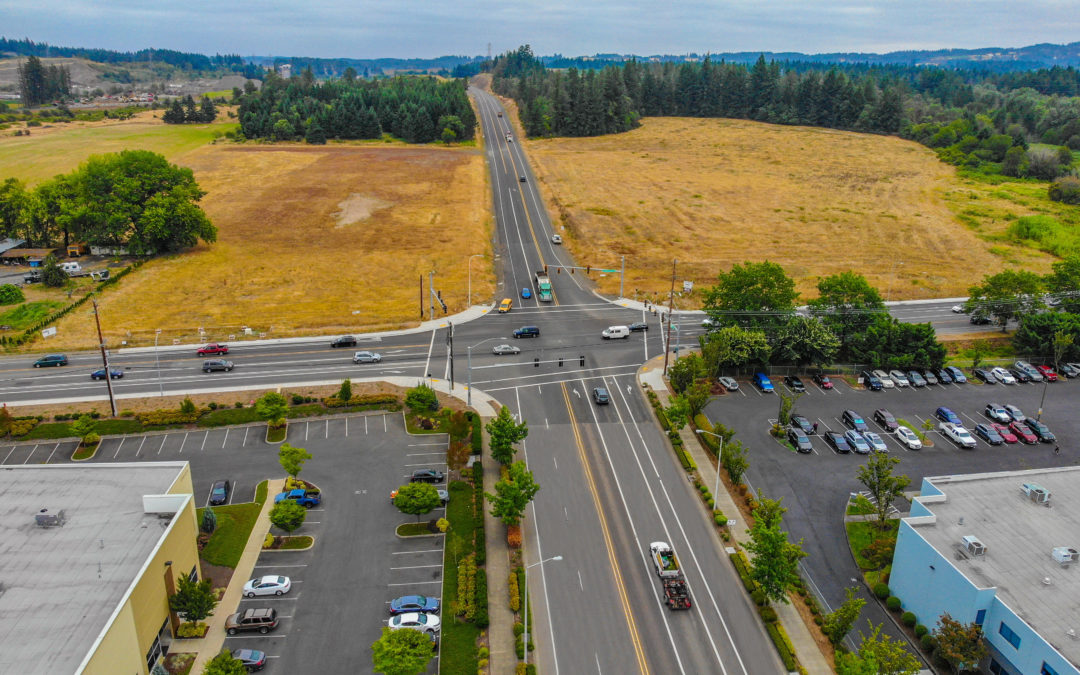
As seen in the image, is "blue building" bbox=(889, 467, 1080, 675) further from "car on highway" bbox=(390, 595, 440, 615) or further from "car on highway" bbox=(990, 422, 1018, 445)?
"car on highway" bbox=(390, 595, 440, 615)

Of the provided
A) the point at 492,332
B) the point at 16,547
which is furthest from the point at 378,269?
the point at 16,547

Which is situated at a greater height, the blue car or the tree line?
the tree line

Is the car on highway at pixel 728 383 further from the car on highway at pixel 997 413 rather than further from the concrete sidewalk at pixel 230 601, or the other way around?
the concrete sidewalk at pixel 230 601

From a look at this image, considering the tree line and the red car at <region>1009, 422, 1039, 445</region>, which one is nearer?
the red car at <region>1009, 422, 1039, 445</region>

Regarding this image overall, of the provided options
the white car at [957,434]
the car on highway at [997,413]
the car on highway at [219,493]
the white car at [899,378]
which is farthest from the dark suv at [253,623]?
the car on highway at [997,413]

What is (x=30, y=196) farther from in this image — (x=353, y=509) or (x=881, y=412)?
(x=881, y=412)

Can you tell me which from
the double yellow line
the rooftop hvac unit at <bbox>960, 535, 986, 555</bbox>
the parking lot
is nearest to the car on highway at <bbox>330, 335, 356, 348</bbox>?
the parking lot
